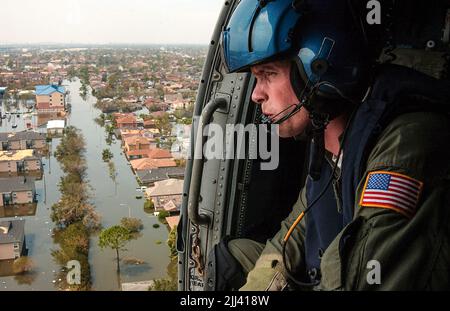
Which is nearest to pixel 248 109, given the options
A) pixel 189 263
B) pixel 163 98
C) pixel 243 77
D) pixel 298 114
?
pixel 243 77

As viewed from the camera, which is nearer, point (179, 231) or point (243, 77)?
point (243, 77)

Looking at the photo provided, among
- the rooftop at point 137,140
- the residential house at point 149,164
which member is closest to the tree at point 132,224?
the residential house at point 149,164

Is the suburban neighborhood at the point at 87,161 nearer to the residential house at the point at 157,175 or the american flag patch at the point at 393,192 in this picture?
the residential house at the point at 157,175

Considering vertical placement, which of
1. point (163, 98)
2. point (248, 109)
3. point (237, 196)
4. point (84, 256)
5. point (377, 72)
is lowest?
point (84, 256)

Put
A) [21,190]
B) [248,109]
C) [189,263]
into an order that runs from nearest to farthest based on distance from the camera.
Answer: [248,109] → [189,263] → [21,190]

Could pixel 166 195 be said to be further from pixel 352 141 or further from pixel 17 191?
pixel 352 141

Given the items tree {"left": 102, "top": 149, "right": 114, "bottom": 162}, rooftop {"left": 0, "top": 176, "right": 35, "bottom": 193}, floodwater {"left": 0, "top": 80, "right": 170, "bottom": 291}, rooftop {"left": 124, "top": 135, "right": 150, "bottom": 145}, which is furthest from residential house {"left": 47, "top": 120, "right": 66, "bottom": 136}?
rooftop {"left": 0, "top": 176, "right": 35, "bottom": 193}

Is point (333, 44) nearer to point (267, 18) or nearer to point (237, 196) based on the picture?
point (267, 18)
